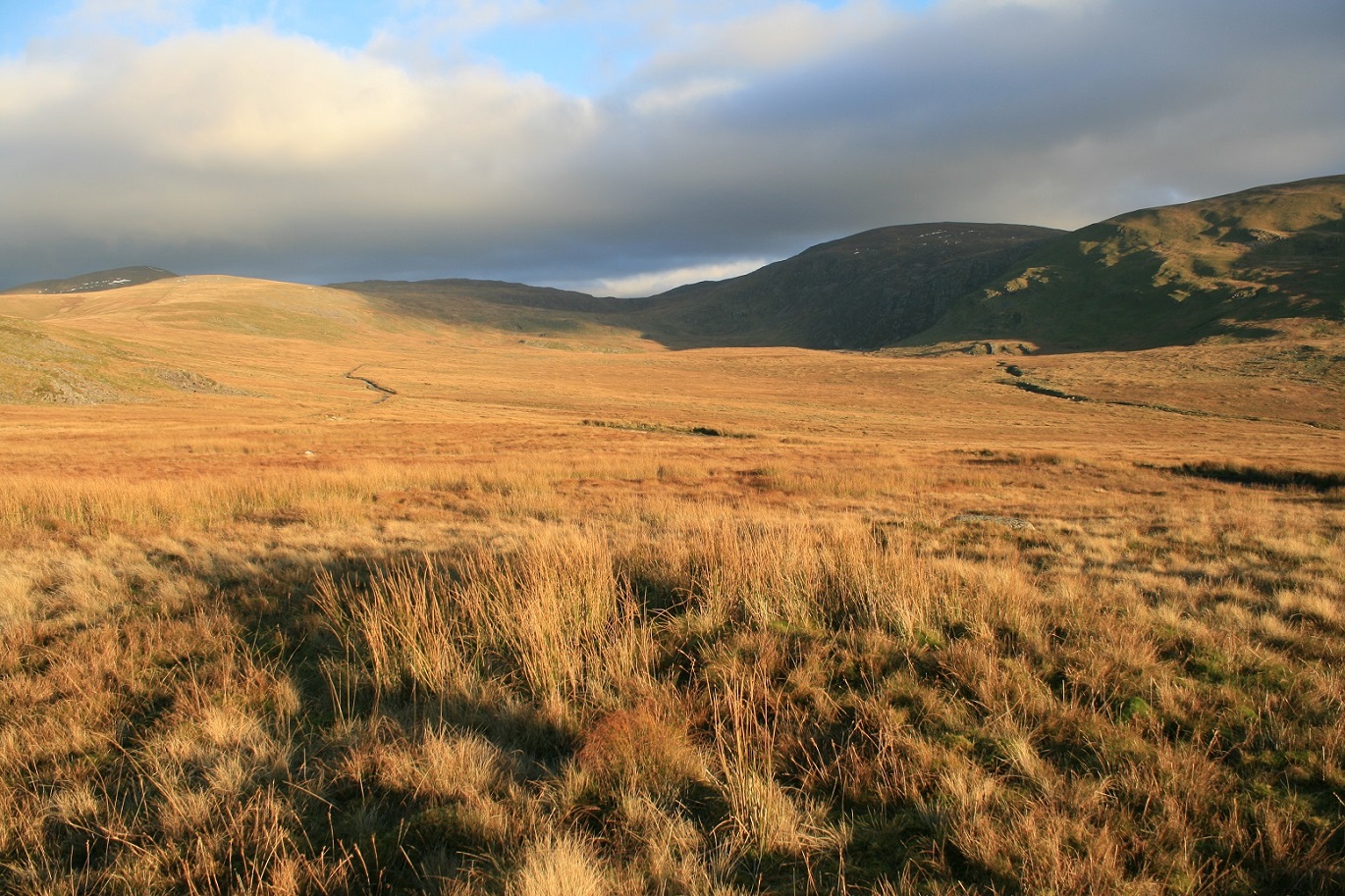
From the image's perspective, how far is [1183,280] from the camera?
136 metres

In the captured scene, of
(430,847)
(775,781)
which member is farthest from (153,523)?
(775,781)

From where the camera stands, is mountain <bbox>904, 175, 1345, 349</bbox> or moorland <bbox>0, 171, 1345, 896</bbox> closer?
moorland <bbox>0, 171, 1345, 896</bbox>

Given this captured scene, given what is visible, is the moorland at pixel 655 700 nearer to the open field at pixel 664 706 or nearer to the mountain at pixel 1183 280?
the open field at pixel 664 706

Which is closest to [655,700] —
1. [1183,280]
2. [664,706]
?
[664,706]

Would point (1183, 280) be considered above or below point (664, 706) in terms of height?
above

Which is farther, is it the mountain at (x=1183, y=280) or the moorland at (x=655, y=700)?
the mountain at (x=1183, y=280)

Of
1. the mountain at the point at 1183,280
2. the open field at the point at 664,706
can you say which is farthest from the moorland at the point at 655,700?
the mountain at the point at 1183,280

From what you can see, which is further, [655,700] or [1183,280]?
[1183,280]

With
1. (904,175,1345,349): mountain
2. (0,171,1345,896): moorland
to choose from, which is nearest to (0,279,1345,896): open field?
(0,171,1345,896): moorland

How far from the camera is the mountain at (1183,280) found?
10781cm

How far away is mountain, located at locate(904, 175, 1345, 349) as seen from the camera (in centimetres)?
10781

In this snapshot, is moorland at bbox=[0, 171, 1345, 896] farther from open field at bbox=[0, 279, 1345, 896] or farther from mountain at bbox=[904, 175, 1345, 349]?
mountain at bbox=[904, 175, 1345, 349]

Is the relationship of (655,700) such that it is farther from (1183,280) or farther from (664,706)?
(1183,280)

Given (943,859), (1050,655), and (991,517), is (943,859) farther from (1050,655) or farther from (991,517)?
(991,517)
